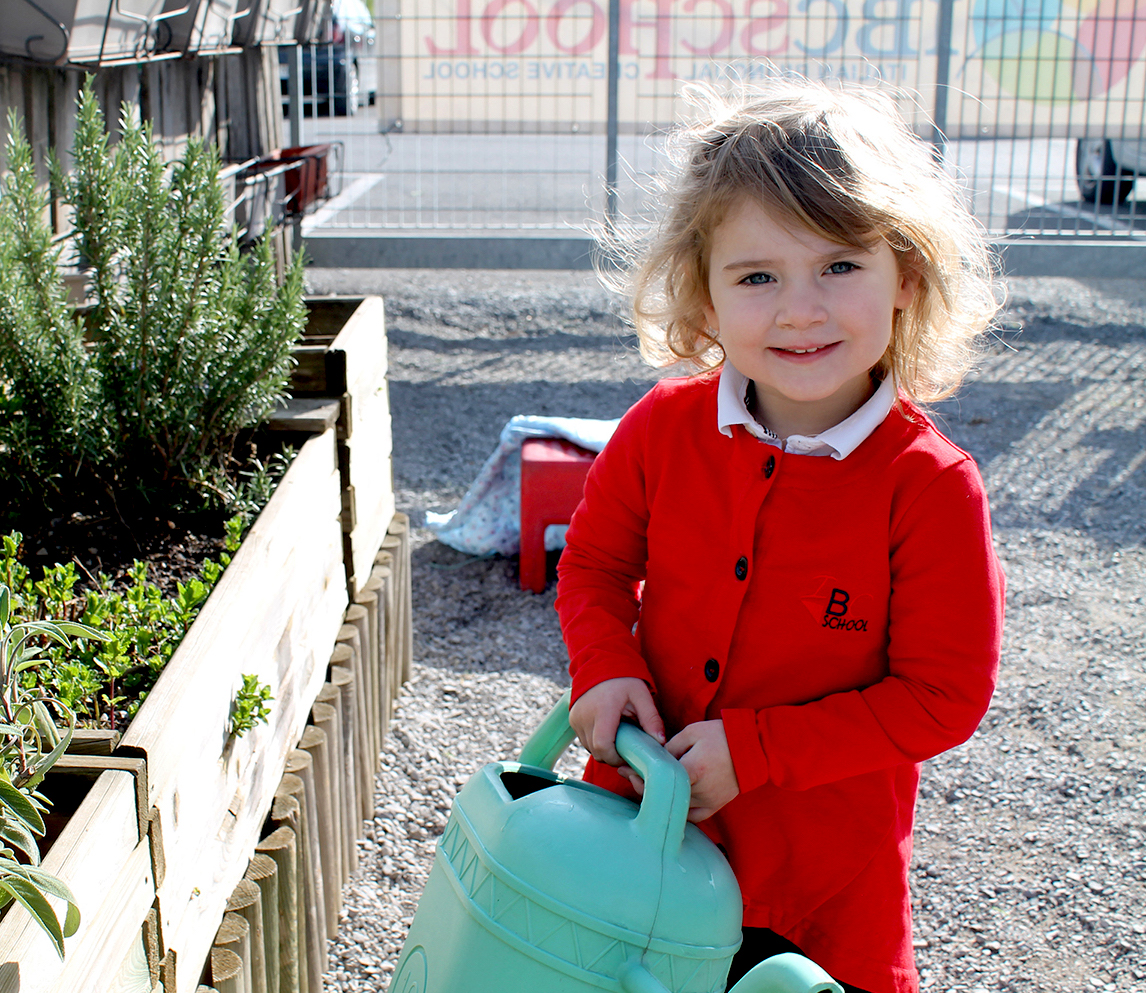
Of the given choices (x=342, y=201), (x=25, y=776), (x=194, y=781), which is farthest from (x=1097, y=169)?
(x=25, y=776)

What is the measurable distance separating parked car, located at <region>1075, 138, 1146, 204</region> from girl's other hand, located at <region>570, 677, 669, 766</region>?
5.29m

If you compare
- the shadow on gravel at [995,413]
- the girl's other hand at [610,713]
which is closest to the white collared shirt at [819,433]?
the girl's other hand at [610,713]

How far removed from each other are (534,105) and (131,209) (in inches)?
172

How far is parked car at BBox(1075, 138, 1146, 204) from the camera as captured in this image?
6.06 metres

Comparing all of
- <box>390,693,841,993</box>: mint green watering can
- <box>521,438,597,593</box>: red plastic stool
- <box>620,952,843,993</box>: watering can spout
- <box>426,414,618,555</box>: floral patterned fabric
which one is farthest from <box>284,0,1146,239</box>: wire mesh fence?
<box>620,952,843,993</box>: watering can spout

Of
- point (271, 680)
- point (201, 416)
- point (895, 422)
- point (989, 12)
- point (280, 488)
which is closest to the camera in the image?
point (895, 422)

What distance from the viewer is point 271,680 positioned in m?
1.89

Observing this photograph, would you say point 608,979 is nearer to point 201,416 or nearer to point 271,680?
point 271,680

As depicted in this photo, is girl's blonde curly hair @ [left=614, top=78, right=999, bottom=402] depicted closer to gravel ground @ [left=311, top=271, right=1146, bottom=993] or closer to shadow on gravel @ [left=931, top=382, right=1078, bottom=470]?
gravel ground @ [left=311, top=271, right=1146, bottom=993]

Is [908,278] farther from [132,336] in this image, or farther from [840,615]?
[132,336]

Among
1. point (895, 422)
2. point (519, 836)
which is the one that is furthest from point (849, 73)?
point (519, 836)

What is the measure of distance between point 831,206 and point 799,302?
0.38ft

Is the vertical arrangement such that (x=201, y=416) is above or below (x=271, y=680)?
above

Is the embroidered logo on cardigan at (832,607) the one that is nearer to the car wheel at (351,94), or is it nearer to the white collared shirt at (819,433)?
the white collared shirt at (819,433)
